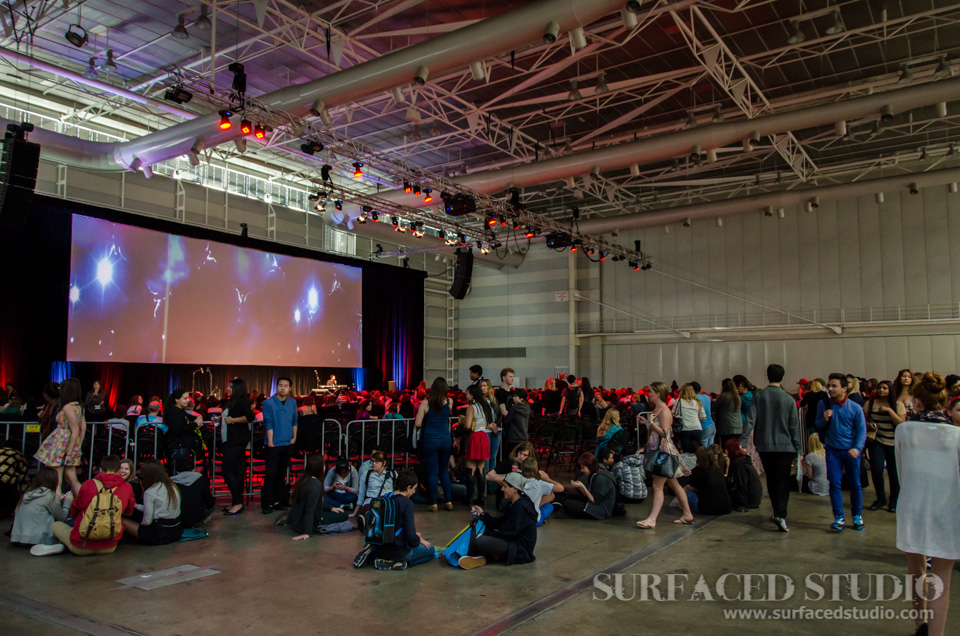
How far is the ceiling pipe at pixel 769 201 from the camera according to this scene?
14.1m

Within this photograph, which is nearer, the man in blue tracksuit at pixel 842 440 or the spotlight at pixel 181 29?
the man in blue tracksuit at pixel 842 440

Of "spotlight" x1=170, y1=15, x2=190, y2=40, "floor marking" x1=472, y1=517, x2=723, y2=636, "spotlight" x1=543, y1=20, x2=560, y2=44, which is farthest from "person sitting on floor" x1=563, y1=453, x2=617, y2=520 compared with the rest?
"spotlight" x1=170, y1=15, x2=190, y2=40

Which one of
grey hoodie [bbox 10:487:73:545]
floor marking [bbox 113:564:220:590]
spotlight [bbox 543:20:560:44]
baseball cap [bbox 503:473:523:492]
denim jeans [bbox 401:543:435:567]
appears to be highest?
spotlight [bbox 543:20:560:44]

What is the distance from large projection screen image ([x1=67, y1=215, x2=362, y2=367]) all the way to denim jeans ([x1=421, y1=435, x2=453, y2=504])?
1050 cm

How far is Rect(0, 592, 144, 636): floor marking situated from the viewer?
11.2ft

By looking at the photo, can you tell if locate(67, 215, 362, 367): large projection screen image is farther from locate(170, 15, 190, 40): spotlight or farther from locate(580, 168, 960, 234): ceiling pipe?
locate(580, 168, 960, 234): ceiling pipe

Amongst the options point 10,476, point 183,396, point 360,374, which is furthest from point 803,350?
point 10,476

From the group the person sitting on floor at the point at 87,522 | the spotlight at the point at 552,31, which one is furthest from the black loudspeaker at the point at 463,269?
the person sitting on floor at the point at 87,522

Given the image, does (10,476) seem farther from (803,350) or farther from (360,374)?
(803,350)

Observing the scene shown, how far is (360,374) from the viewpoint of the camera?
20.4m

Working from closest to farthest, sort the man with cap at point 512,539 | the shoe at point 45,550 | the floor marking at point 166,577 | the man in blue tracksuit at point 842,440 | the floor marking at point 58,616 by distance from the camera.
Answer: the floor marking at point 58,616 → the floor marking at point 166,577 → the man with cap at point 512,539 → the shoe at point 45,550 → the man in blue tracksuit at point 842,440

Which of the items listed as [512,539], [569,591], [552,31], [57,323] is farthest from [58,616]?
[57,323]

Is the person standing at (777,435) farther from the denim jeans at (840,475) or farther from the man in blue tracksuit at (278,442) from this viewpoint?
the man in blue tracksuit at (278,442)

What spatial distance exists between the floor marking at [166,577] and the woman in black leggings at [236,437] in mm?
1857
